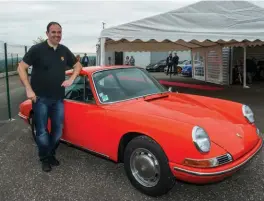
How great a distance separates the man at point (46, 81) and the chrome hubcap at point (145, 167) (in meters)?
1.29

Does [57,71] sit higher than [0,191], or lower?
higher

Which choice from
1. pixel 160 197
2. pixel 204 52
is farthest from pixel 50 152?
pixel 204 52

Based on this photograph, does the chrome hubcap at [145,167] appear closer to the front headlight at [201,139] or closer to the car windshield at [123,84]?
the front headlight at [201,139]

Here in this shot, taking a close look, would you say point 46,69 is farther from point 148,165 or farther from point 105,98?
point 148,165

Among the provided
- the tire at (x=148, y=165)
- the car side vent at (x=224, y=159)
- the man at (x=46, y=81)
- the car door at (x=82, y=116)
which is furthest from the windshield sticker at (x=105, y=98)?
the car side vent at (x=224, y=159)

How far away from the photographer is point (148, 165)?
118 inches

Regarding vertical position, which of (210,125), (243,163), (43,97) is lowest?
(243,163)

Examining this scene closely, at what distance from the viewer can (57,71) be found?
3664 millimetres

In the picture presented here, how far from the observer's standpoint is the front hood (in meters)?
2.96

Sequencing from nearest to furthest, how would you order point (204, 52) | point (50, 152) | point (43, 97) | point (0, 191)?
point (0, 191)
point (43, 97)
point (50, 152)
point (204, 52)

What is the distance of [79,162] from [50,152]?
0.44m

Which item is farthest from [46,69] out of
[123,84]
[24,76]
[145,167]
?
[145,167]

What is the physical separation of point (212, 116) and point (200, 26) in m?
5.78

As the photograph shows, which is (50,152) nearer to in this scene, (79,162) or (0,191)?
(79,162)
